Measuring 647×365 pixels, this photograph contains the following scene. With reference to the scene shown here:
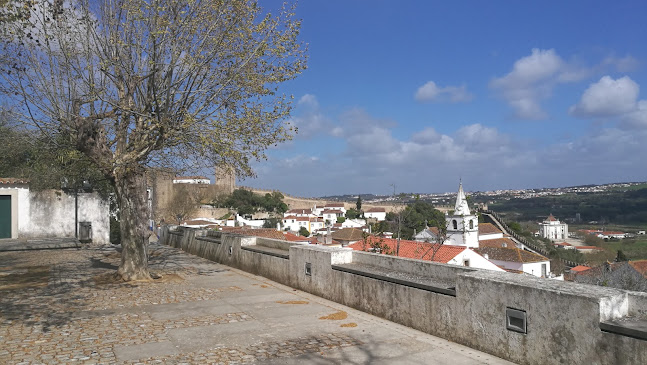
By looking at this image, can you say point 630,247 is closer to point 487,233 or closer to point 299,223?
point 487,233

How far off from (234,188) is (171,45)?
92.1 meters

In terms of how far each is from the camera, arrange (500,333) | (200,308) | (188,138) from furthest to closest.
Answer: (188,138) → (200,308) → (500,333)

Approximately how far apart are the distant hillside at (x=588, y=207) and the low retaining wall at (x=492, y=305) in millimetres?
116447

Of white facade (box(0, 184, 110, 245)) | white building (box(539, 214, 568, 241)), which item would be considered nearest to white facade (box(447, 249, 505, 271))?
white facade (box(0, 184, 110, 245))

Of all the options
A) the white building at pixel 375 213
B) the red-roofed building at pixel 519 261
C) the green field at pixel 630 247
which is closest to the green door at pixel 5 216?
the red-roofed building at pixel 519 261

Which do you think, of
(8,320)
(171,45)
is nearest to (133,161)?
(171,45)

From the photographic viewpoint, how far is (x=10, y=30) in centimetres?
872

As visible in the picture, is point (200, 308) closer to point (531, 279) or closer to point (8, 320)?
point (8, 320)

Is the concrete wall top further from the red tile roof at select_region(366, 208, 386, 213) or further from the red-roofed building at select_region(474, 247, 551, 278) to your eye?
the red tile roof at select_region(366, 208, 386, 213)

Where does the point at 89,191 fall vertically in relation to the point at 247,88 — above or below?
below

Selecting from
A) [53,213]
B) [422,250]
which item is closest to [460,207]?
[422,250]

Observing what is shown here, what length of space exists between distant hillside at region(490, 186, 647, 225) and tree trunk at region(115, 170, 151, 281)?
115785mm

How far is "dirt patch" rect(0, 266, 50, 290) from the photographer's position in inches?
343

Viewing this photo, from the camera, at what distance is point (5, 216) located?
1858 centimetres
